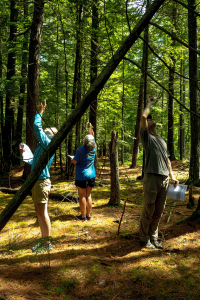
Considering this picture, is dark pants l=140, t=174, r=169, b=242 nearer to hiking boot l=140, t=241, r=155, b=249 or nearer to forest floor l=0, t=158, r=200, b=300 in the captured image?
hiking boot l=140, t=241, r=155, b=249

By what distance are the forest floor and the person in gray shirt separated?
0.44 meters

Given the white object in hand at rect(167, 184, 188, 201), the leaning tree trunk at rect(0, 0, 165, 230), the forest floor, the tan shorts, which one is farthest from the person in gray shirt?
the tan shorts

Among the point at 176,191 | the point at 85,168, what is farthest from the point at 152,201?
the point at 85,168

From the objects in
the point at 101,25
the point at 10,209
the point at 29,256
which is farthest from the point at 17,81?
the point at 10,209

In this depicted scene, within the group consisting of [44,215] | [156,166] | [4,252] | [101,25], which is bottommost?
[4,252]

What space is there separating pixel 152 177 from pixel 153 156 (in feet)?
1.09

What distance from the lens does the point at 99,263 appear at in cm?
307

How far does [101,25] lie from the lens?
9.21m

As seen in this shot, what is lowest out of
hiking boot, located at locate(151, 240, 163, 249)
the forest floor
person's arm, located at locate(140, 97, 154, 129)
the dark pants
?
the forest floor

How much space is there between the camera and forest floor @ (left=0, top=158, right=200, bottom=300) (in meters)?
2.41

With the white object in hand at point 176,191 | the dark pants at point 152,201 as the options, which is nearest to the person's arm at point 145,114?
the dark pants at point 152,201

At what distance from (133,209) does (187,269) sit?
121 inches

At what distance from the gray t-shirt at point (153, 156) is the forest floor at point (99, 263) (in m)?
1.33

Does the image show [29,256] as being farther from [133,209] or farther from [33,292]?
[133,209]
